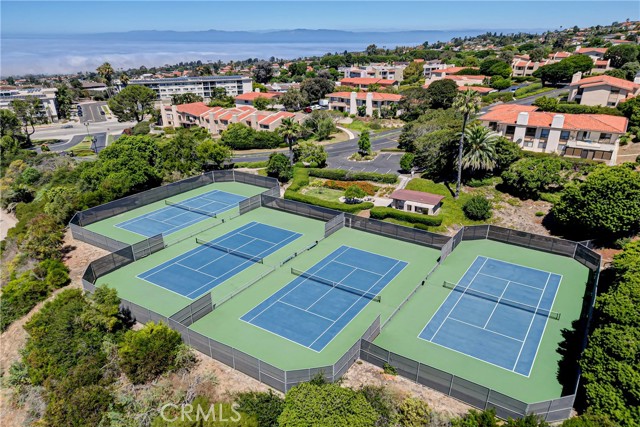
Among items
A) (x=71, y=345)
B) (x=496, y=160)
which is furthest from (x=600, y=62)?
(x=71, y=345)

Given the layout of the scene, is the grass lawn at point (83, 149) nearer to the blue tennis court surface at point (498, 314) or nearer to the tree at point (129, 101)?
the tree at point (129, 101)

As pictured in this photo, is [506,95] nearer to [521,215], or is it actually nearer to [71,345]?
[521,215]

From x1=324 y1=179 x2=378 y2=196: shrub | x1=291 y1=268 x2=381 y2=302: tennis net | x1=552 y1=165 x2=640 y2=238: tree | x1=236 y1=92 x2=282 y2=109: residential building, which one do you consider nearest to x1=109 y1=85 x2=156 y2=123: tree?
x1=236 y1=92 x2=282 y2=109: residential building

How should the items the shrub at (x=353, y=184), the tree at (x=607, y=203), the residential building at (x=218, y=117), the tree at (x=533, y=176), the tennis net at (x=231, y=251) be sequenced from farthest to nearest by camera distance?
1. the residential building at (x=218, y=117)
2. the shrub at (x=353, y=184)
3. the tree at (x=533, y=176)
4. the tennis net at (x=231, y=251)
5. the tree at (x=607, y=203)

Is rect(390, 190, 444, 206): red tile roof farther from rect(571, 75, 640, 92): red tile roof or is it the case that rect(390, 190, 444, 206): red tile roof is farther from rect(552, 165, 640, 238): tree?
rect(571, 75, 640, 92): red tile roof

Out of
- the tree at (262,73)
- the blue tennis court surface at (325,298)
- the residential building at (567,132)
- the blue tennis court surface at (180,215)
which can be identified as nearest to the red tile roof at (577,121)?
the residential building at (567,132)
